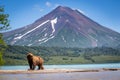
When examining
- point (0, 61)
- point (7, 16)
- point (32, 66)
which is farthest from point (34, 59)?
point (7, 16)

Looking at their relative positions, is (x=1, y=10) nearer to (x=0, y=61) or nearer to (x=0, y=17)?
(x=0, y=17)

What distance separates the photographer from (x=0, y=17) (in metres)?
46.4

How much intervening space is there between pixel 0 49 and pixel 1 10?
598 cm

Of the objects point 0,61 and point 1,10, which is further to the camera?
point 1,10

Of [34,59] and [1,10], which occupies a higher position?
[1,10]

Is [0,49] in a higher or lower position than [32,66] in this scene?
higher

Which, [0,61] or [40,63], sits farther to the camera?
[40,63]

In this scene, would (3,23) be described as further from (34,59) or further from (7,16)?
(34,59)

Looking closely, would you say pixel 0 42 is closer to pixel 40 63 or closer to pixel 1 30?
pixel 1 30

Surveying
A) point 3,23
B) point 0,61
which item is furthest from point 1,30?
point 0,61

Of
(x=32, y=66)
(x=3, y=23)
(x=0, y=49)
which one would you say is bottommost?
(x=32, y=66)

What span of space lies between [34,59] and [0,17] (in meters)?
8.31

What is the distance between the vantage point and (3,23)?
46.7 meters

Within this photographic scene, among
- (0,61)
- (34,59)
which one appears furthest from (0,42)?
(34,59)
